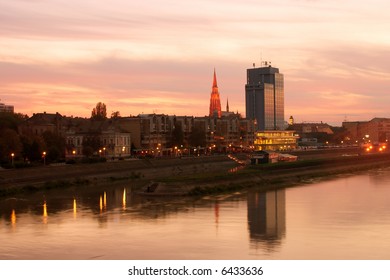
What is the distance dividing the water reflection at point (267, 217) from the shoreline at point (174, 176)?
461cm

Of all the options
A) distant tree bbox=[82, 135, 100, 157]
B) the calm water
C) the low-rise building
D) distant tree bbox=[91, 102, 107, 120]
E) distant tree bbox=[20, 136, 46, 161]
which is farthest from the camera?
the low-rise building

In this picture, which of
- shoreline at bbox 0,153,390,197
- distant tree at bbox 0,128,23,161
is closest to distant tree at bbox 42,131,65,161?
distant tree at bbox 0,128,23,161

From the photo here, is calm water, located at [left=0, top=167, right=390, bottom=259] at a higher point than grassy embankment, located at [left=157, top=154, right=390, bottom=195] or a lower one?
lower

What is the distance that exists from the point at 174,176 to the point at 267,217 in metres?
24.5

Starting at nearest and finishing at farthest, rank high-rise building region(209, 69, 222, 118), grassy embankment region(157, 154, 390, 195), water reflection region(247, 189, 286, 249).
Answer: water reflection region(247, 189, 286, 249) → grassy embankment region(157, 154, 390, 195) → high-rise building region(209, 69, 222, 118)

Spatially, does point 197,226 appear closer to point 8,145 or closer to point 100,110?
point 8,145

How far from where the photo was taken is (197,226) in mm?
31781

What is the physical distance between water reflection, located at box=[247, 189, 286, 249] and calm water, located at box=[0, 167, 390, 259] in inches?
1.9

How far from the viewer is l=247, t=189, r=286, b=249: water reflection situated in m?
28.5

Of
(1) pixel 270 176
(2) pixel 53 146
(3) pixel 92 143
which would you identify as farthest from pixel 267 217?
(3) pixel 92 143

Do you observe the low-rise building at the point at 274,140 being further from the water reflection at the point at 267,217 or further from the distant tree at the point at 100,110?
the water reflection at the point at 267,217

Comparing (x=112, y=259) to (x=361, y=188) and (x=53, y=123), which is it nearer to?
(x=361, y=188)

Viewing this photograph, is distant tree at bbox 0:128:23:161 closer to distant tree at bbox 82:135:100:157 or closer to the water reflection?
distant tree at bbox 82:135:100:157

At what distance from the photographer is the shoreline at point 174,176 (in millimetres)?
47312
